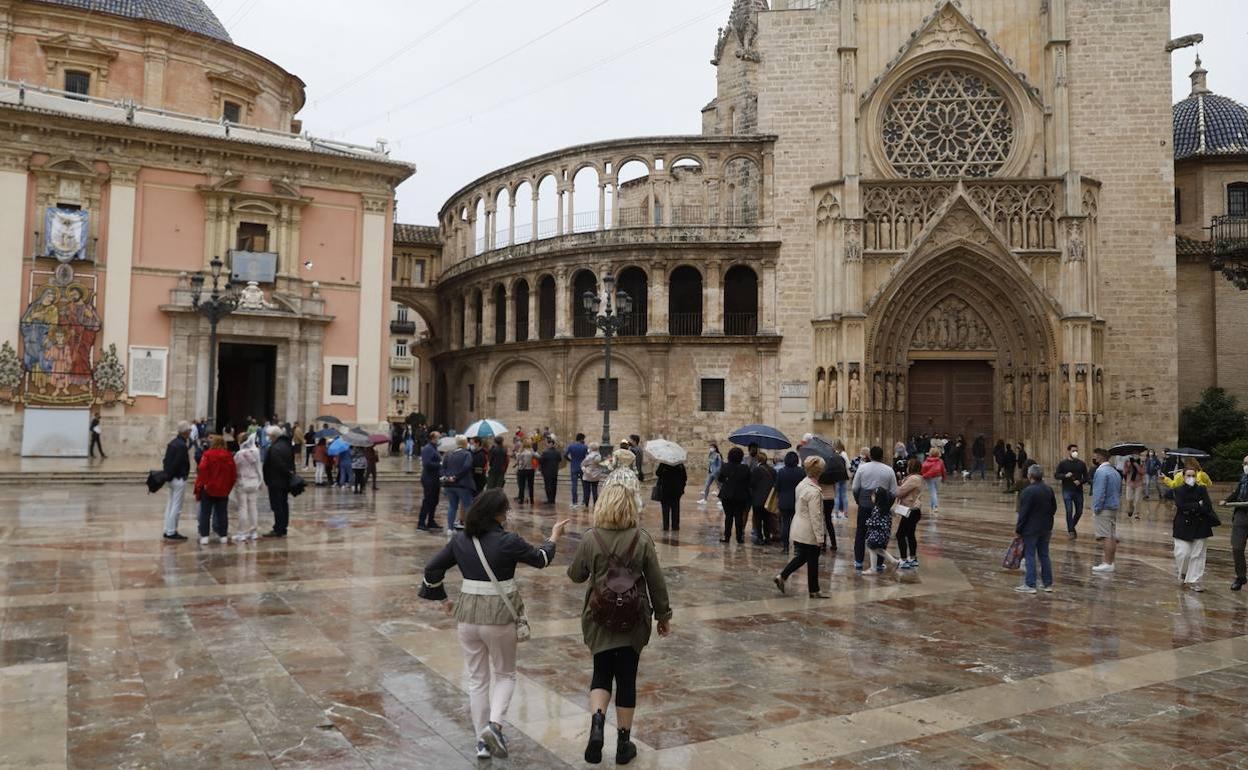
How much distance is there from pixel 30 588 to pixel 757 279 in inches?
1067

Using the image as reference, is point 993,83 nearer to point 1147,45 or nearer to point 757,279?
point 1147,45

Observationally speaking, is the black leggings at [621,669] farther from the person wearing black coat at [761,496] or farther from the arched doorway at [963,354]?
the arched doorway at [963,354]

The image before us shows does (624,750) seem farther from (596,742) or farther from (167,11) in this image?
(167,11)

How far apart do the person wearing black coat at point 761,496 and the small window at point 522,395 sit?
75.3ft

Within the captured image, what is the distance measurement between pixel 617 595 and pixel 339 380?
26886mm

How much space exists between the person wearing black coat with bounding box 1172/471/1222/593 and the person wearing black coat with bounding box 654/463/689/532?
677 centimetres

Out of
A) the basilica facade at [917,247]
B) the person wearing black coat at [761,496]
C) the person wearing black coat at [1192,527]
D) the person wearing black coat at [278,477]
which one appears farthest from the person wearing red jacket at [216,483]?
the basilica facade at [917,247]

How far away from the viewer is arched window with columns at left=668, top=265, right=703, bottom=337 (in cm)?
3416

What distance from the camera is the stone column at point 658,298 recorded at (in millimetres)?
32719

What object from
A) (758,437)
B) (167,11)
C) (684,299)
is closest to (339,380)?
(684,299)

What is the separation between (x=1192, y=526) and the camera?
410 inches

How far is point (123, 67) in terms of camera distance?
101 ft

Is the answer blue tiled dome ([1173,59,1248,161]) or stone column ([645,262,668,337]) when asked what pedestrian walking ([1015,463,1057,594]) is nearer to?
stone column ([645,262,668,337])

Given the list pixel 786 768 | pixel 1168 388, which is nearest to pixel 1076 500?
pixel 786 768
